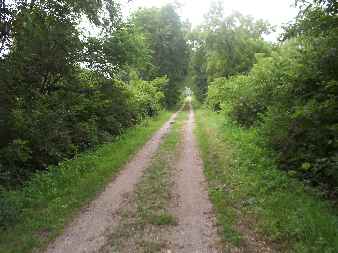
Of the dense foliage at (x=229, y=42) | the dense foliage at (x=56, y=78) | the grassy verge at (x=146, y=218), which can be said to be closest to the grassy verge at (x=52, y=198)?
the dense foliage at (x=56, y=78)

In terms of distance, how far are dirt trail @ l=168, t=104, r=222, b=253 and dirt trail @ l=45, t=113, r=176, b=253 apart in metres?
1.32

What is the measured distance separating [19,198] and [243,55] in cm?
3102

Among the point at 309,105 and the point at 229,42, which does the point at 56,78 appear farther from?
the point at 229,42

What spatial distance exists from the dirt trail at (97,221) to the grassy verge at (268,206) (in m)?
2.24

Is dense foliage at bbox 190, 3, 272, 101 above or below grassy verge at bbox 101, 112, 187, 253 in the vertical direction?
above

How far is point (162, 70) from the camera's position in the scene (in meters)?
53.4

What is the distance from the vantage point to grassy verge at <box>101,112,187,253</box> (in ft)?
22.0

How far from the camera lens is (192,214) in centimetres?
827

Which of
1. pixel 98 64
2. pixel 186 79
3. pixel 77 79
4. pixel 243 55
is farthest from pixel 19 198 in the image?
pixel 186 79

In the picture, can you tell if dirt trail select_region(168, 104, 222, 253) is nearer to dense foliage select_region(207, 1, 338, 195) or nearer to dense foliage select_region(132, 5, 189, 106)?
dense foliage select_region(207, 1, 338, 195)

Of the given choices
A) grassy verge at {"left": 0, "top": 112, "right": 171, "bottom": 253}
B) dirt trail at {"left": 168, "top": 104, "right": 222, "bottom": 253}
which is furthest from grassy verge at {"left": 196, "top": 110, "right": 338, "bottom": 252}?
grassy verge at {"left": 0, "top": 112, "right": 171, "bottom": 253}

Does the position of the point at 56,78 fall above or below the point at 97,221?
above

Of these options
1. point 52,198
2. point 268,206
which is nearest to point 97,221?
point 52,198

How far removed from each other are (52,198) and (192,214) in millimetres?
3712
